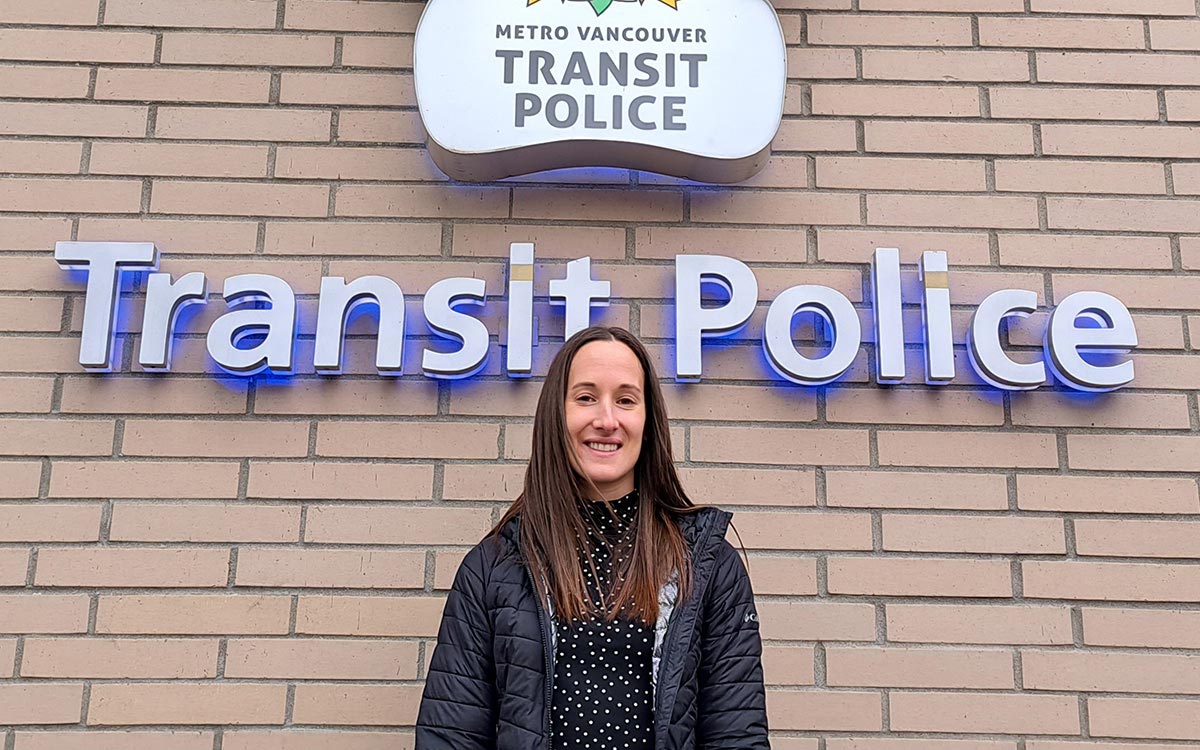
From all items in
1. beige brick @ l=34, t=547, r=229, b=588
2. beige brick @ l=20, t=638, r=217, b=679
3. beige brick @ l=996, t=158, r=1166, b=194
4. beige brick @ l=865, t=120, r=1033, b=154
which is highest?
beige brick @ l=865, t=120, r=1033, b=154

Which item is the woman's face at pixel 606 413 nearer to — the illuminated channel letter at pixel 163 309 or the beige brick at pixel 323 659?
the beige brick at pixel 323 659

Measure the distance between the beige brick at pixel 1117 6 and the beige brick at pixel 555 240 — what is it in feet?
3.22

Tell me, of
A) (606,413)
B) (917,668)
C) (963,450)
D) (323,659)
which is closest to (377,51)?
(606,413)

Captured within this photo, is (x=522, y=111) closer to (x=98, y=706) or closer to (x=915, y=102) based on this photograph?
(x=915, y=102)

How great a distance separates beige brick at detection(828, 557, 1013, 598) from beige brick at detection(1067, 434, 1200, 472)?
324 mm

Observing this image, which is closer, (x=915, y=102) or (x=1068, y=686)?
(x=1068, y=686)

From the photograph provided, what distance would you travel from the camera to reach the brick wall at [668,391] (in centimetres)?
239

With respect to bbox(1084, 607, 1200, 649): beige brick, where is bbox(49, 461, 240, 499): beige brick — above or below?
above

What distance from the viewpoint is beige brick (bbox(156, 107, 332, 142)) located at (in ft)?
8.84

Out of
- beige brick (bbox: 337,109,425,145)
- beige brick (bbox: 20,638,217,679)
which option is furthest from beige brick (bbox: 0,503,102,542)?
beige brick (bbox: 337,109,425,145)

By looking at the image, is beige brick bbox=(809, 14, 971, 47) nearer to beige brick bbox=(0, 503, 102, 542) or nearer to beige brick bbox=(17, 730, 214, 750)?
beige brick bbox=(0, 503, 102, 542)

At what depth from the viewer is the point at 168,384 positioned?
8.35 ft

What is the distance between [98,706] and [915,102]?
7.69 ft

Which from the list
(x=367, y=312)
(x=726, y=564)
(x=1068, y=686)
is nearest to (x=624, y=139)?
(x=367, y=312)
